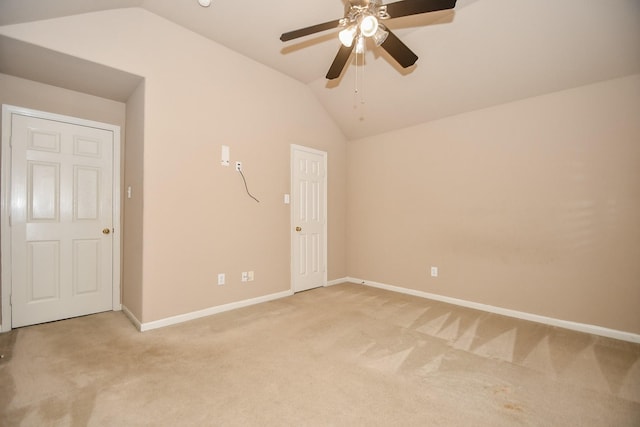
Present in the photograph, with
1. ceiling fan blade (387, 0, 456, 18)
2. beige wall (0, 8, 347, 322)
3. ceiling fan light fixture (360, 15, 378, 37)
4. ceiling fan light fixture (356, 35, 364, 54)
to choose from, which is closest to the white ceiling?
beige wall (0, 8, 347, 322)

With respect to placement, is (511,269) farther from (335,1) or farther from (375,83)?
(335,1)

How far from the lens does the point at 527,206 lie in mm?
3217

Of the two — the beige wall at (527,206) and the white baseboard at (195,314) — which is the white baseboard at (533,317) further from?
the white baseboard at (195,314)

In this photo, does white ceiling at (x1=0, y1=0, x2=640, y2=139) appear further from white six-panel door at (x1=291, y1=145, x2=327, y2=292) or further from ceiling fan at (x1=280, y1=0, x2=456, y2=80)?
white six-panel door at (x1=291, y1=145, x2=327, y2=292)

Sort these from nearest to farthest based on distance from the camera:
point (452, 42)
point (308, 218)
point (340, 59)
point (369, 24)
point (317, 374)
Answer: point (369, 24) < point (317, 374) < point (340, 59) < point (452, 42) < point (308, 218)

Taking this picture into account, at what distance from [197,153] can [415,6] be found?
253 cm

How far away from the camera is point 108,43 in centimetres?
264

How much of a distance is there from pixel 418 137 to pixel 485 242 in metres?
1.72

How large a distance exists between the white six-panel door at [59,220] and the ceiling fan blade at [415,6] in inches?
138

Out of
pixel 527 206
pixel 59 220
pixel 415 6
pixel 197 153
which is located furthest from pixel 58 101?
pixel 527 206

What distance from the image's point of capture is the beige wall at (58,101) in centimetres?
284

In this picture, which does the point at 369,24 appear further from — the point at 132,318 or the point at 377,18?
the point at 132,318

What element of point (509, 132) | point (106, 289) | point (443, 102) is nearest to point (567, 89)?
point (509, 132)

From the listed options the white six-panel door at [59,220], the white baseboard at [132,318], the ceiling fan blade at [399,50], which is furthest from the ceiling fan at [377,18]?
the white baseboard at [132,318]
